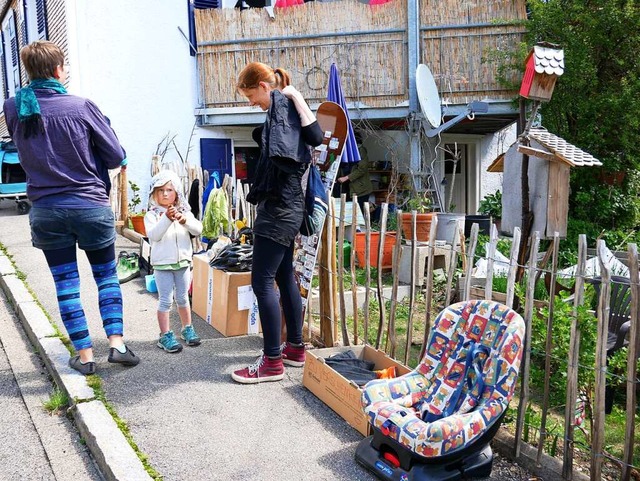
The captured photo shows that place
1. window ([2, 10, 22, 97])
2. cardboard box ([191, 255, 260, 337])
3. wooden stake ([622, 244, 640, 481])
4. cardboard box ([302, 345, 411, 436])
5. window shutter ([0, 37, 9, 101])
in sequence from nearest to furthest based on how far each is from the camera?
wooden stake ([622, 244, 640, 481])
cardboard box ([302, 345, 411, 436])
cardboard box ([191, 255, 260, 337])
window ([2, 10, 22, 97])
window shutter ([0, 37, 9, 101])

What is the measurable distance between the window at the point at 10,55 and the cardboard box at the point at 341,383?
47.9 feet

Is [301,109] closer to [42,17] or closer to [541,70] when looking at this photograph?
[541,70]

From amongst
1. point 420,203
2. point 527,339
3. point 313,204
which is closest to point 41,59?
point 313,204

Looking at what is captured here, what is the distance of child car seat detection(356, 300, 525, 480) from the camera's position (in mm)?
2805

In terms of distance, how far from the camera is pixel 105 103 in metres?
10.7

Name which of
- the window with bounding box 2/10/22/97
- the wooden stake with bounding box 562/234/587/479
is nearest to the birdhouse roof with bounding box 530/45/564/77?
the wooden stake with bounding box 562/234/587/479

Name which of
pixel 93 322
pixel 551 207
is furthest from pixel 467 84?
pixel 93 322

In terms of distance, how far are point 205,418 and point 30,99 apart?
2.12 meters

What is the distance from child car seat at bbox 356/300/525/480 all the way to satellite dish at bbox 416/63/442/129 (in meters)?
5.94

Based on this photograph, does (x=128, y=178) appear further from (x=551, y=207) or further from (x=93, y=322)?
(x=551, y=207)

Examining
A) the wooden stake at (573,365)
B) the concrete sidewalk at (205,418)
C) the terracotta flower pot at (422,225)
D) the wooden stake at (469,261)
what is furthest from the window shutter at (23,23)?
the wooden stake at (573,365)

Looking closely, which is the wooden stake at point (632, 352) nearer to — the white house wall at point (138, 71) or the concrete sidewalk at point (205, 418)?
the concrete sidewalk at point (205, 418)

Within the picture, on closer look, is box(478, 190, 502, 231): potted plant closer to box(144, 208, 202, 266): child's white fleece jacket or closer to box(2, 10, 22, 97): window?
box(144, 208, 202, 266): child's white fleece jacket

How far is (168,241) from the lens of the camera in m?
4.57
